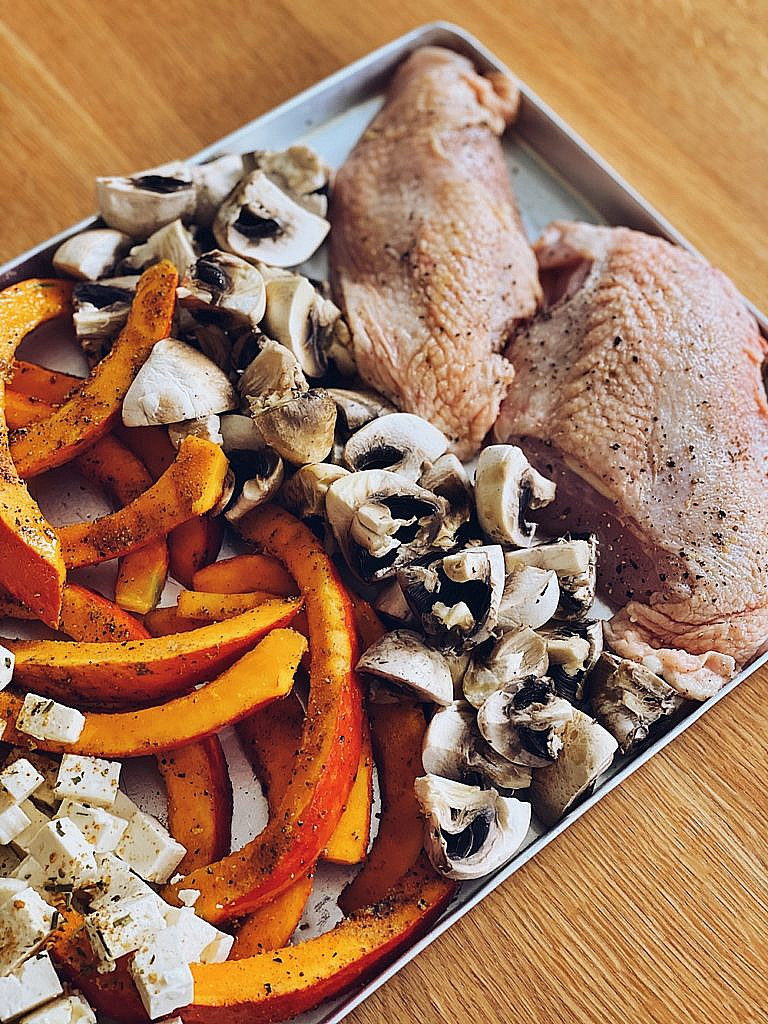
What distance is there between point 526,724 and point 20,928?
0.72m

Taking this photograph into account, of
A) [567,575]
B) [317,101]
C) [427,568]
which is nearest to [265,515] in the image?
[427,568]

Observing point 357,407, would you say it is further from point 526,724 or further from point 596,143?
point 596,143

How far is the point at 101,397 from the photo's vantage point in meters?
1.72

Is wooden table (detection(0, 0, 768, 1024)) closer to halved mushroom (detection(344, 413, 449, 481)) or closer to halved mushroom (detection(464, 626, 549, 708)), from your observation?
halved mushroom (detection(464, 626, 549, 708))

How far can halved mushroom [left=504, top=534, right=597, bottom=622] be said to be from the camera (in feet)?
5.39

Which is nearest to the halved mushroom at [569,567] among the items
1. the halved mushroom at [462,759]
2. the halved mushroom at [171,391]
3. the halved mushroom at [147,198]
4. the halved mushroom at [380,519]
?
the halved mushroom at [380,519]

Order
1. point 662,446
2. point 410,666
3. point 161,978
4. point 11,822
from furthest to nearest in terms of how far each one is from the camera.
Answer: point 662,446 < point 410,666 < point 11,822 < point 161,978

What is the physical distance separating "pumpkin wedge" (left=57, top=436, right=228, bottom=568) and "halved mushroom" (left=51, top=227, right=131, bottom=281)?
442mm

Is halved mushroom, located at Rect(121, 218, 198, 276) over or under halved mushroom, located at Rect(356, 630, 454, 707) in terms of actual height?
over

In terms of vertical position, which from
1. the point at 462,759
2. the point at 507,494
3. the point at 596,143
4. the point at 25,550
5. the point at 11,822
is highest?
the point at 596,143

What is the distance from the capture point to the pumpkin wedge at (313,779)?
1.44m

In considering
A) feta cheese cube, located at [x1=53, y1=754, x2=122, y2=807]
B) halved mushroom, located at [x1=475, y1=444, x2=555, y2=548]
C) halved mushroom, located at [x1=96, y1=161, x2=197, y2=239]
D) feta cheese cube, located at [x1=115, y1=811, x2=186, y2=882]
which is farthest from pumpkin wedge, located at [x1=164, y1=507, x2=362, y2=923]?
halved mushroom, located at [x1=96, y1=161, x2=197, y2=239]

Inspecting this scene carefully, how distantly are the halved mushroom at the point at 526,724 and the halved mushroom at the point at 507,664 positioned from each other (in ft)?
0.09

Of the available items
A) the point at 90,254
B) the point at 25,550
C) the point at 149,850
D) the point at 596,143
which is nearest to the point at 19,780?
the point at 149,850
